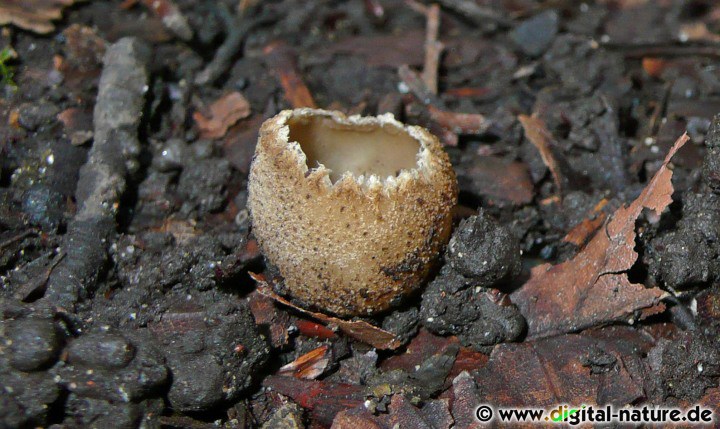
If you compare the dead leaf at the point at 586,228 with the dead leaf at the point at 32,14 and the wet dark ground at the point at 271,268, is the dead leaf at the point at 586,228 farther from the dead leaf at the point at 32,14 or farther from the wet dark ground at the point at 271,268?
the dead leaf at the point at 32,14

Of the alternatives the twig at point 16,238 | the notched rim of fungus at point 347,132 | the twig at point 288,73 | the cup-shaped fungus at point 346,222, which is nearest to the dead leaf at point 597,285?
the cup-shaped fungus at point 346,222

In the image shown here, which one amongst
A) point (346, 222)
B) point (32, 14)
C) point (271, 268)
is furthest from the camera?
point (32, 14)

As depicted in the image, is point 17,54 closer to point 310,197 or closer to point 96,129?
point 96,129

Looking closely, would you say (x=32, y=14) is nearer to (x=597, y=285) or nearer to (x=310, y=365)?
(x=310, y=365)

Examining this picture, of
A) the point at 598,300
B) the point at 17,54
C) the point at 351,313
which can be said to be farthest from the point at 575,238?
the point at 17,54

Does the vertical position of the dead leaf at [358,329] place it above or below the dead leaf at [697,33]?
below

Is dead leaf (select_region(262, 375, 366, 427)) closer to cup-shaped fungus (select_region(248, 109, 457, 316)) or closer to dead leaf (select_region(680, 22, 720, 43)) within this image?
cup-shaped fungus (select_region(248, 109, 457, 316))

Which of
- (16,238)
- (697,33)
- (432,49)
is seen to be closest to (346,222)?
(16,238)
